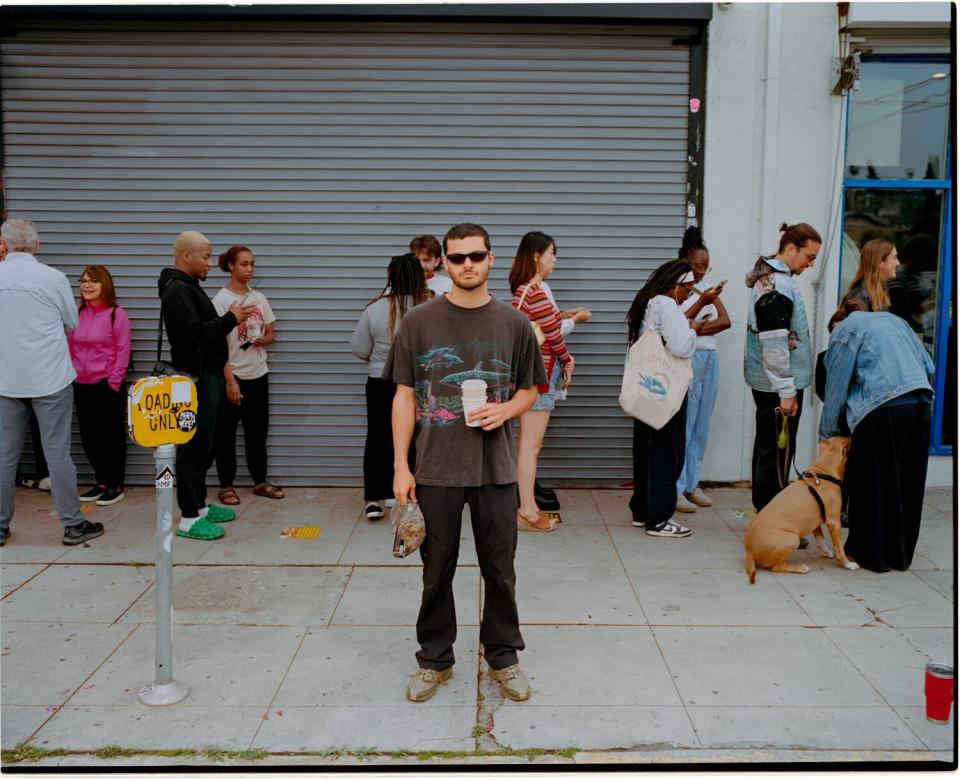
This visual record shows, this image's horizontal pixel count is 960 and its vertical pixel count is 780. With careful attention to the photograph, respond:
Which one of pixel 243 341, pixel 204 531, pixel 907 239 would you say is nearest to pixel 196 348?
pixel 243 341

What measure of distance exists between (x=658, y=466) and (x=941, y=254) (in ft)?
11.5

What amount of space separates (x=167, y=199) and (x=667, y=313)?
4.20m

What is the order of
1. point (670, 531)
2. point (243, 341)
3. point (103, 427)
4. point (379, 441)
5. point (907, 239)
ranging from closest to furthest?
1. point (670, 531)
2. point (379, 441)
3. point (243, 341)
4. point (103, 427)
5. point (907, 239)

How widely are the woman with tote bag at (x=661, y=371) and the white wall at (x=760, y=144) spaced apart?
4.80 ft

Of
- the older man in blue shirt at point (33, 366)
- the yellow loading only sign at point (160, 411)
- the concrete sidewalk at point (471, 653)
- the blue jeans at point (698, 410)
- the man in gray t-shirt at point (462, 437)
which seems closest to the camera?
the concrete sidewalk at point (471, 653)

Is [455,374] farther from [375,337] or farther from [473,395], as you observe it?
[375,337]

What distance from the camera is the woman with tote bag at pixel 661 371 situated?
19.2 feet

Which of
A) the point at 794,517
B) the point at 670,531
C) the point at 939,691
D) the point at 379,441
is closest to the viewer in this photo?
the point at 939,691

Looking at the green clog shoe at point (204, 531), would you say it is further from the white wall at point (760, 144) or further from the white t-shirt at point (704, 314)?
the white wall at point (760, 144)

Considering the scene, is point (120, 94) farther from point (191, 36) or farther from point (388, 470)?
point (388, 470)

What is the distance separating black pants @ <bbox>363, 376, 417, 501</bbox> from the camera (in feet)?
21.4

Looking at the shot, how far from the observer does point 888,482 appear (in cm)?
555

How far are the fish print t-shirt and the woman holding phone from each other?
3106 mm

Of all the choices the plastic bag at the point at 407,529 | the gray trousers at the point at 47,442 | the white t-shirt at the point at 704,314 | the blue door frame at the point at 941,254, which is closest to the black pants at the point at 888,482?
the white t-shirt at the point at 704,314
